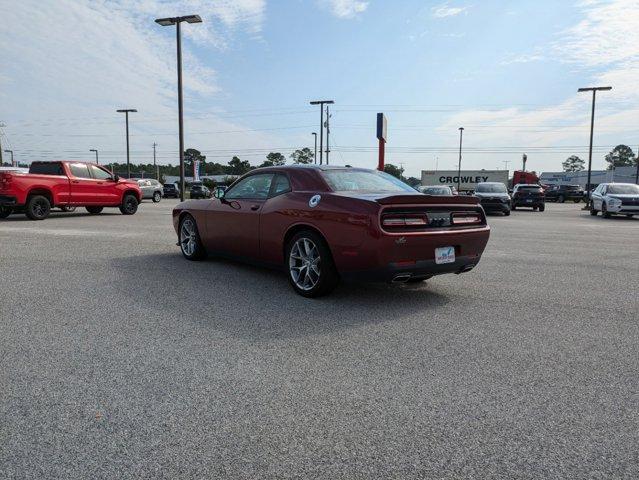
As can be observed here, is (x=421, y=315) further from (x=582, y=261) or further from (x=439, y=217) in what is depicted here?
(x=582, y=261)

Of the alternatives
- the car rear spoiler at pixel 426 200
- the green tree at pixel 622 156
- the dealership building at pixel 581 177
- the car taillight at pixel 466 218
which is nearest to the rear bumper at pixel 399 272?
the car taillight at pixel 466 218

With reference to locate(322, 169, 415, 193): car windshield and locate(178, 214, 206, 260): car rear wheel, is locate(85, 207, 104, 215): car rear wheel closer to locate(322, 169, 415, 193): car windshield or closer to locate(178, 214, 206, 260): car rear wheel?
locate(178, 214, 206, 260): car rear wheel

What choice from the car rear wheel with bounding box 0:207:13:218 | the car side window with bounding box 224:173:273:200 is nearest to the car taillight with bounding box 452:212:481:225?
the car side window with bounding box 224:173:273:200

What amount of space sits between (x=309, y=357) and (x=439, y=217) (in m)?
2.35

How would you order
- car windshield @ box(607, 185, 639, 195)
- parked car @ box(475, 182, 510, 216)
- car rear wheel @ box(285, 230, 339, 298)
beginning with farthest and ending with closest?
parked car @ box(475, 182, 510, 216)
car windshield @ box(607, 185, 639, 195)
car rear wheel @ box(285, 230, 339, 298)

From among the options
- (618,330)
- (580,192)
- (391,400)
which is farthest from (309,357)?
(580,192)

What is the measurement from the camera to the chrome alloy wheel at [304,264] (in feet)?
17.7

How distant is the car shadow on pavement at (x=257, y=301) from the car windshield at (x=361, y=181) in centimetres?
118

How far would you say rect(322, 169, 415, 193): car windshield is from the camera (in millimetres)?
5723

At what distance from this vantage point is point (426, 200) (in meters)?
5.15

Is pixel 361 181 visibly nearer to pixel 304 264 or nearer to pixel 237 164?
pixel 304 264

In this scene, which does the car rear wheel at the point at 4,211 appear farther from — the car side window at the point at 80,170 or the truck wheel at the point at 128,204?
the truck wheel at the point at 128,204

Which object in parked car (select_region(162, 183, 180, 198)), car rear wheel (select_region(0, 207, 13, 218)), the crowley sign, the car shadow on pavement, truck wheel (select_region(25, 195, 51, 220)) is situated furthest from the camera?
the crowley sign

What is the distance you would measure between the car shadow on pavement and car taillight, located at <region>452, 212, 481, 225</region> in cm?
86
